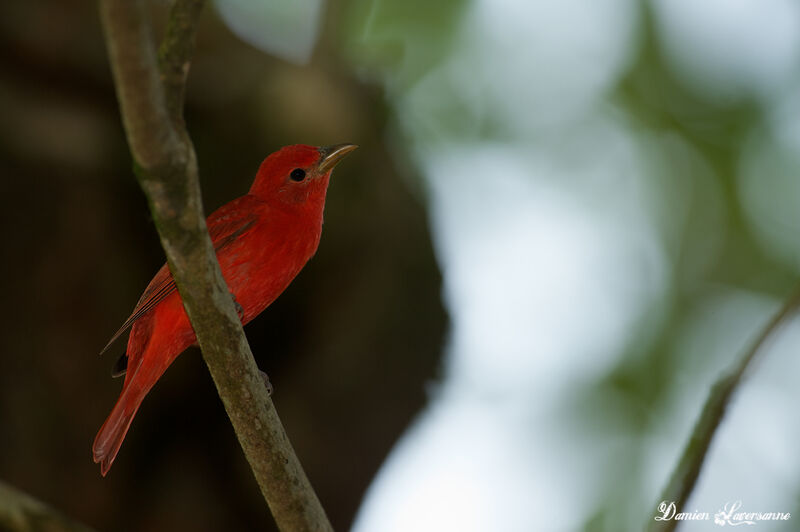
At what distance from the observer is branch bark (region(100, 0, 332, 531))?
160 centimetres

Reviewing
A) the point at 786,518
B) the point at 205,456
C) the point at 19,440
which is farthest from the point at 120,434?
the point at 786,518

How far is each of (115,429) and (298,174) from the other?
119cm

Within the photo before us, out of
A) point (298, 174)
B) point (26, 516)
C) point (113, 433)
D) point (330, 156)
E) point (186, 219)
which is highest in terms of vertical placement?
point (186, 219)

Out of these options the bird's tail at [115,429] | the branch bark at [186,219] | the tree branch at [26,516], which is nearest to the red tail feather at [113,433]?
the bird's tail at [115,429]

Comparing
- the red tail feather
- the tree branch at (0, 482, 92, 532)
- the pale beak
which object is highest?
the pale beak

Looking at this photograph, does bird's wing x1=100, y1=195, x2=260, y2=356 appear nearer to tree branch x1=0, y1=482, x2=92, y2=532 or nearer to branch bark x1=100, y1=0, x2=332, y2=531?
branch bark x1=100, y1=0, x2=332, y2=531

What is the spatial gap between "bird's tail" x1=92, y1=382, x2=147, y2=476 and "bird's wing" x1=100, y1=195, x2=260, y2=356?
0.73ft

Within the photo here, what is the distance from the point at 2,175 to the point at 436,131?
3394mm

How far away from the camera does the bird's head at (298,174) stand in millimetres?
3443

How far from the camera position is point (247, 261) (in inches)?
126

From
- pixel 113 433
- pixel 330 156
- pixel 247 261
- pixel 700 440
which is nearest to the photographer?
pixel 700 440

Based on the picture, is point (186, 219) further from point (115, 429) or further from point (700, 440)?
point (115, 429)

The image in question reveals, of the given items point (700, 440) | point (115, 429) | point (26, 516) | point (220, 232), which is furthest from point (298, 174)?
point (700, 440)

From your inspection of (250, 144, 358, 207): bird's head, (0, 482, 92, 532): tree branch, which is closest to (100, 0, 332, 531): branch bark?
(0, 482, 92, 532): tree branch
